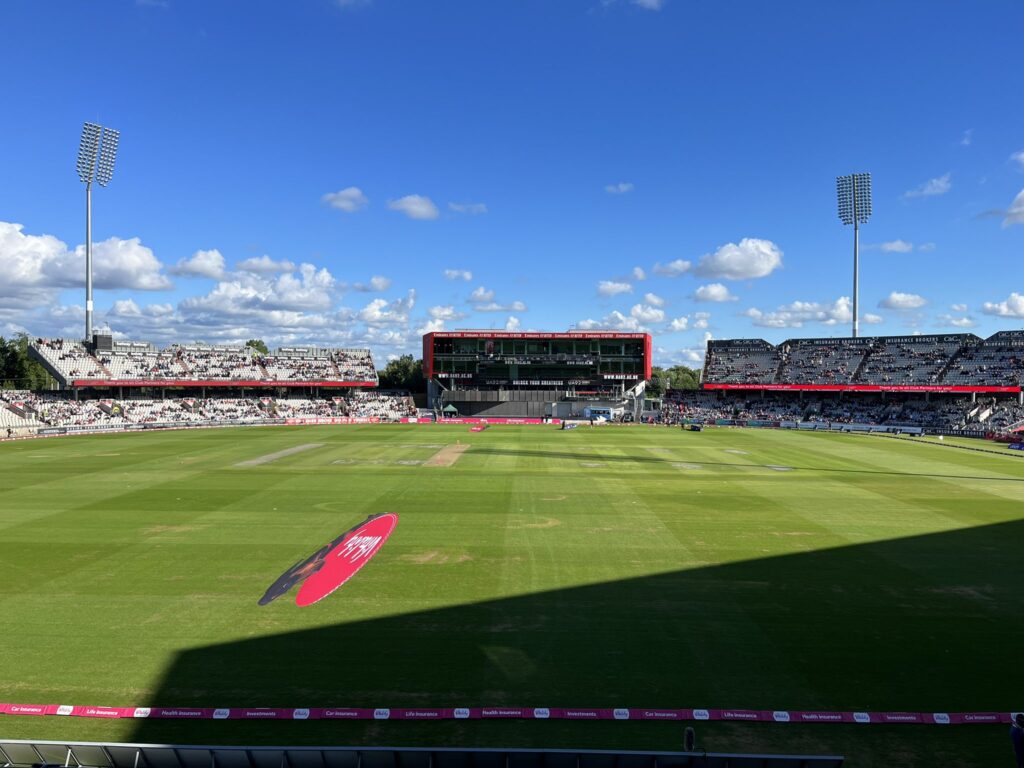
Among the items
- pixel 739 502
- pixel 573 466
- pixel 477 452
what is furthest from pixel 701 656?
pixel 477 452

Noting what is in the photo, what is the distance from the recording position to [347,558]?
20.0 m

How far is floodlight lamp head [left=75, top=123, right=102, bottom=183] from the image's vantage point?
3041 inches

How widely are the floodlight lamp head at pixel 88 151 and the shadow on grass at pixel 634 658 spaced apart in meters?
84.0

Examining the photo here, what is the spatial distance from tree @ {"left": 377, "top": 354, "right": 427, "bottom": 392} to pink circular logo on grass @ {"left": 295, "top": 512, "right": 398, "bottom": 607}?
93028mm

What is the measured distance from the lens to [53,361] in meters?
78.2

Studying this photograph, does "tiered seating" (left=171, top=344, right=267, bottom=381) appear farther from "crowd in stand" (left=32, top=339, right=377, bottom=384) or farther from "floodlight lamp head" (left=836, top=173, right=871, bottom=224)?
"floodlight lamp head" (left=836, top=173, right=871, bottom=224)

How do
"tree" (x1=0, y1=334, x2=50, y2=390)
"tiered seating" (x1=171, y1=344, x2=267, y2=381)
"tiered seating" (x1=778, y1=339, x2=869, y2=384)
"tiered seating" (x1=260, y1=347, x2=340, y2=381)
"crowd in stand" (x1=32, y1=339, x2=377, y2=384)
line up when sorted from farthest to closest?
1. "tree" (x1=0, y1=334, x2=50, y2=390)
2. "tiered seating" (x1=260, y1=347, x2=340, y2=381)
3. "tiered seating" (x1=171, y1=344, x2=267, y2=381)
4. "tiered seating" (x1=778, y1=339, x2=869, y2=384)
5. "crowd in stand" (x1=32, y1=339, x2=377, y2=384)

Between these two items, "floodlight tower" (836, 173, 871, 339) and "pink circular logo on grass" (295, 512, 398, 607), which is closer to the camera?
"pink circular logo on grass" (295, 512, 398, 607)

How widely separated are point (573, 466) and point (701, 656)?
28.1 metres

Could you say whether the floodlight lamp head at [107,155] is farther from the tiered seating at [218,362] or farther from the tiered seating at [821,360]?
the tiered seating at [821,360]

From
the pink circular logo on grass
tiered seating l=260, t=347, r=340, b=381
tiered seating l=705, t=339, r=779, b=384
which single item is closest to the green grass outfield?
the pink circular logo on grass

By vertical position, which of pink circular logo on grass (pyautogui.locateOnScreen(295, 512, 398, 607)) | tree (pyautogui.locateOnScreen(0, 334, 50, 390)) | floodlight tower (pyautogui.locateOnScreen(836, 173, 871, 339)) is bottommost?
pink circular logo on grass (pyautogui.locateOnScreen(295, 512, 398, 607))

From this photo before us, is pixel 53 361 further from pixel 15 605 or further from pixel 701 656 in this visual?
pixel 701 656

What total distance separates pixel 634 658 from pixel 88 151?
92140 millimetres
